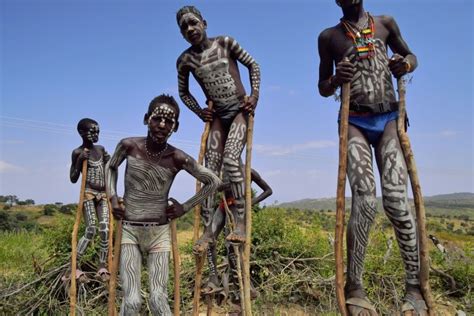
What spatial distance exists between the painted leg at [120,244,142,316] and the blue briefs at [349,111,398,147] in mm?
2280

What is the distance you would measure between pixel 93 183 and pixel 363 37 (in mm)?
4830

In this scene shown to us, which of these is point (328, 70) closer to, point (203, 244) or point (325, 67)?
point (325, 67)

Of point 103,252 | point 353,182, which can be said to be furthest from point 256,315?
point 353,182

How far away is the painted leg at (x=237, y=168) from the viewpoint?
482 cm

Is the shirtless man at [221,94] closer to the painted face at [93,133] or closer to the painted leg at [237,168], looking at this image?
the painted leg at [237,168]

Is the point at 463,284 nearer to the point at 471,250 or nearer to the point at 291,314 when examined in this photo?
the point at 471,250

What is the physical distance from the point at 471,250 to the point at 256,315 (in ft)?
14.5

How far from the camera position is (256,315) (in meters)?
7.79

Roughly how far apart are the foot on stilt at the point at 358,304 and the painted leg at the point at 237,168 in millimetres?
1536

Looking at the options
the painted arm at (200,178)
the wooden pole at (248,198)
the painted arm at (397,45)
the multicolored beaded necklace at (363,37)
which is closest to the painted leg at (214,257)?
the wooden pole at (248,198)

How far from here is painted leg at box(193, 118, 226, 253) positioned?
5000mm

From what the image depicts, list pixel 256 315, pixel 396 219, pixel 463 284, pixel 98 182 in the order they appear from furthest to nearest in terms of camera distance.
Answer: pixel 463 284 → pixel 256 315 → pixel 98 182 → pixel 396 219

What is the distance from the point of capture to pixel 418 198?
3.49 m

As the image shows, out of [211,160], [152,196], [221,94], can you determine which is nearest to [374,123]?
[221,94]
